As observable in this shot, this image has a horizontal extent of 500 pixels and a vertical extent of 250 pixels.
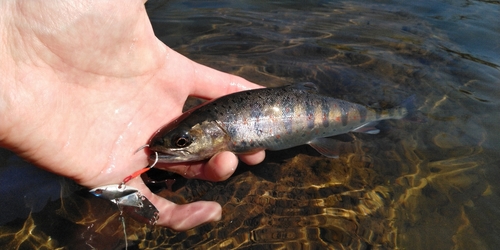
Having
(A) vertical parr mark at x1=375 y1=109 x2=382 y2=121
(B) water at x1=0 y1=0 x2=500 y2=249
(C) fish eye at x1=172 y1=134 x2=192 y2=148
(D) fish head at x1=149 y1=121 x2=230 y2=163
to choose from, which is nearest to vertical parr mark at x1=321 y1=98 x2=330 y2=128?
(B) water at x1=0 y1=0 x2=500 y2=249

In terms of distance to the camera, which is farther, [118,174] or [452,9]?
[452,9]

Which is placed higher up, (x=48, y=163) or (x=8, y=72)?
(x=8, y=72)

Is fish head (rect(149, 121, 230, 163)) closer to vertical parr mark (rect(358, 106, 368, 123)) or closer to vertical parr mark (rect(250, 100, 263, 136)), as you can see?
vertical parr mark (rect(250, 100, 263, 136))

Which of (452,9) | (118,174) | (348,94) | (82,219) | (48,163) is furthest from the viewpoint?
(452,9)

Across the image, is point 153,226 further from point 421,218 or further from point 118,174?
point 421,218

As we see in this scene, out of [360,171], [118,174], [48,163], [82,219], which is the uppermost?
[48,163]

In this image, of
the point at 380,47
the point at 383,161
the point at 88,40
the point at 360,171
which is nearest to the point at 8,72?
the point at 88,40

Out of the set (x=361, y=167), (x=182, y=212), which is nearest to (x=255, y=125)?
(x=182, y=212)
